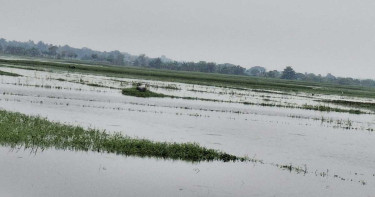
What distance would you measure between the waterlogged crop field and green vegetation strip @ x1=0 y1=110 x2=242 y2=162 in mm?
172

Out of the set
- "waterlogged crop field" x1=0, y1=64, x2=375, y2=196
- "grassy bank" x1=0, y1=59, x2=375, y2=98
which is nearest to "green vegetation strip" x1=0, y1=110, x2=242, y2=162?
"waterlogged crop field" x1=0, y1=64, x2=375, y2=196

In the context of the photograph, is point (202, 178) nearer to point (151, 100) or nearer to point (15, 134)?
point (15, 134)

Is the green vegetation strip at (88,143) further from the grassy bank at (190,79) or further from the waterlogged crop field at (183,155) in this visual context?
the grassy bank at (190,79)

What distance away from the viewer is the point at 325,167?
2483cm

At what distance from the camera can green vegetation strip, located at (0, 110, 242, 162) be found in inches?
860

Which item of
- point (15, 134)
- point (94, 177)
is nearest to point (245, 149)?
point (94, 177)

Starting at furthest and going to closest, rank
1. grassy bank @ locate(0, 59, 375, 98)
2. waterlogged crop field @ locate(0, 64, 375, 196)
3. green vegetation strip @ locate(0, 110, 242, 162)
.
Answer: grassy bank @ locate(0, 59, 375, 98) → green vegetation strip @ locate(0, 110, 242, 162) → waterlogged crop field @ locate(0, 64, 375, 196)

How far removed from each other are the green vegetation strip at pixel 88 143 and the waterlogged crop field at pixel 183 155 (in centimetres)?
17

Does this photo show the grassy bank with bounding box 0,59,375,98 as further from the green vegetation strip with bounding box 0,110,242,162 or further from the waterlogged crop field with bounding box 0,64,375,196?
the green vegetation strip with bounding box 0,110,242,162

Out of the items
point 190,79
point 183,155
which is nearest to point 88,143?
point 183,155

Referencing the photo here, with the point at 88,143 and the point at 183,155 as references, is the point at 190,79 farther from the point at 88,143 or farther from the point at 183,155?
the point at 88,143

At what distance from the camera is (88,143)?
22.9 m

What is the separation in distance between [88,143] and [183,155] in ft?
17.3

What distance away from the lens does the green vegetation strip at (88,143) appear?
21.8m
